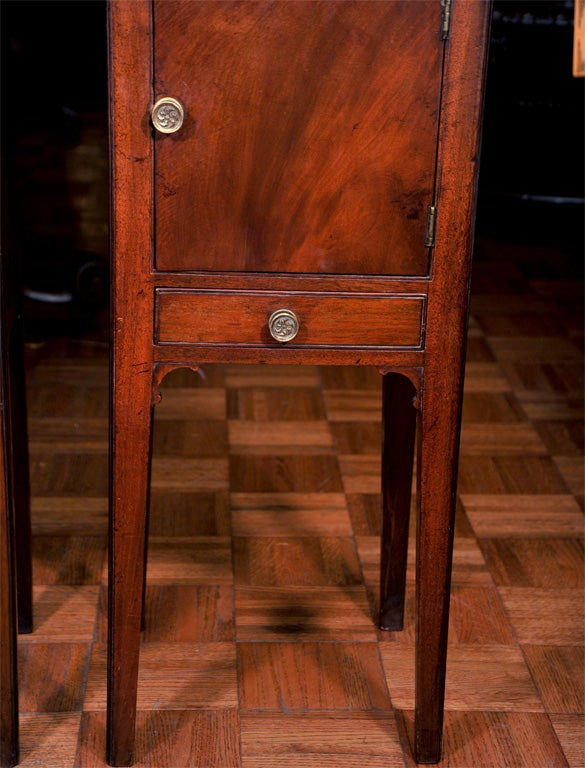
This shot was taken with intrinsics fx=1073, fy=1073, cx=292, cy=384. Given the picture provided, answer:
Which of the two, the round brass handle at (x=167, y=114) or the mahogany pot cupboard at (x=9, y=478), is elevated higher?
the round brass handle at (x=167, y=114)

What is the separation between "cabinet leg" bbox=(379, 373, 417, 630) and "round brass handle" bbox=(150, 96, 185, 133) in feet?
1.53

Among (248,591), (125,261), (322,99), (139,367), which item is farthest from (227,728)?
(322,99)

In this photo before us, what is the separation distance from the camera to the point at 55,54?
2.35 meters

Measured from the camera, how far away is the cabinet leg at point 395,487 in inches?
51.9

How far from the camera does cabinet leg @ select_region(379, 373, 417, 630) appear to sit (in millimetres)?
1319

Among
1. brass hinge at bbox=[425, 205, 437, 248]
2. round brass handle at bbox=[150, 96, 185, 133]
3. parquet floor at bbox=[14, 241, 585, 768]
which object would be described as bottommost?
parquet floor at bbox=[14, 241, 585, 768]

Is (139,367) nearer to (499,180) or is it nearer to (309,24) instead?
(309,24)

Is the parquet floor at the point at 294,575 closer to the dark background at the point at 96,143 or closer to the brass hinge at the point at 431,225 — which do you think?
the dark background at the point at 96,143

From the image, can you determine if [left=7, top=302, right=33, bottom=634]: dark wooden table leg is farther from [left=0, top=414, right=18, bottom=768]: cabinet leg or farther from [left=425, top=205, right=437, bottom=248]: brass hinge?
[left=425, top=205, right=437, bottom=248]: brass hinge

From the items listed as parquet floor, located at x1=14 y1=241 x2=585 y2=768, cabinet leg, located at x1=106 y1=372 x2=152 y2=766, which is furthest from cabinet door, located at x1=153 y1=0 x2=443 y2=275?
parquet floor, located at x1=14 y1=241 x2=585 y2=768

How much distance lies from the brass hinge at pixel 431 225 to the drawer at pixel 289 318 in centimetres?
6

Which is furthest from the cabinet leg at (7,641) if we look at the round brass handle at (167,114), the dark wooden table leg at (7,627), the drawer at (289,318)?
the round brass handle at (167,114)

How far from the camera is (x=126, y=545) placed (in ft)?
3.62

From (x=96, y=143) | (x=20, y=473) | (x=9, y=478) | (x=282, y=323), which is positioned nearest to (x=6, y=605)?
(x=9, y=478)
